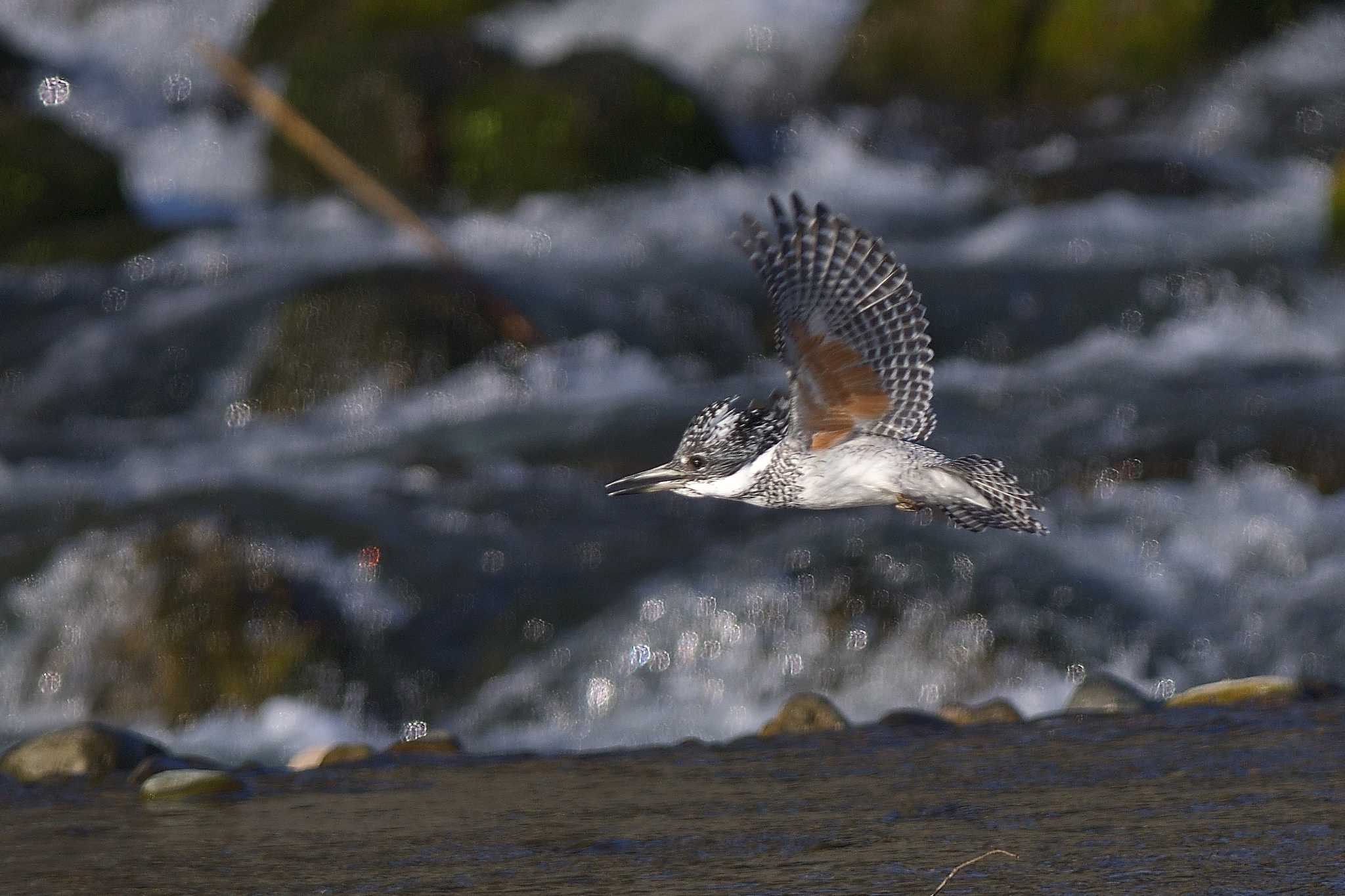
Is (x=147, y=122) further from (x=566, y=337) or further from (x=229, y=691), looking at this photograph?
Answer: (x=229, y=691)

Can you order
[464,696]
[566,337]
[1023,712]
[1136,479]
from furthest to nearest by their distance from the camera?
[566,337]
[1136,479]
[464,696]
[1023,712]

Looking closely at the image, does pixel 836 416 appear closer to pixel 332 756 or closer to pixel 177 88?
pixel 332 756

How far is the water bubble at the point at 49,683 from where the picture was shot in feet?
29.3

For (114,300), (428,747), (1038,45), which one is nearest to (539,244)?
(114,300)

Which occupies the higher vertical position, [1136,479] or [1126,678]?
[1136,479]

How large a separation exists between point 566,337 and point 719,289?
125 cm

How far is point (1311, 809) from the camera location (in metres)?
5.08

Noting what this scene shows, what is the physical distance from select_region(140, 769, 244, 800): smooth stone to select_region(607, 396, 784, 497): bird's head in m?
2.67

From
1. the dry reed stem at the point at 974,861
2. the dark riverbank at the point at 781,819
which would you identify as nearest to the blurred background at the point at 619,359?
the dark riverbank at the point at 781,819

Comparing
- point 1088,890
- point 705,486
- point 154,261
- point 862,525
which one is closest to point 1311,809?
point 1088,890

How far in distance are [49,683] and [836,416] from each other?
5.63m

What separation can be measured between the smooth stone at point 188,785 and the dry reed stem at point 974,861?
9.72 feet

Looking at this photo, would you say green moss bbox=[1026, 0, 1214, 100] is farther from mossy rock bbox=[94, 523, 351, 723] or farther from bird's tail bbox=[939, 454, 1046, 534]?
bird's tail bbox=[939, 454, 1046, 534]

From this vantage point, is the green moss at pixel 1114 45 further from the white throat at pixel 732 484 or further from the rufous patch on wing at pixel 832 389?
the white throat at pixel 732 484
